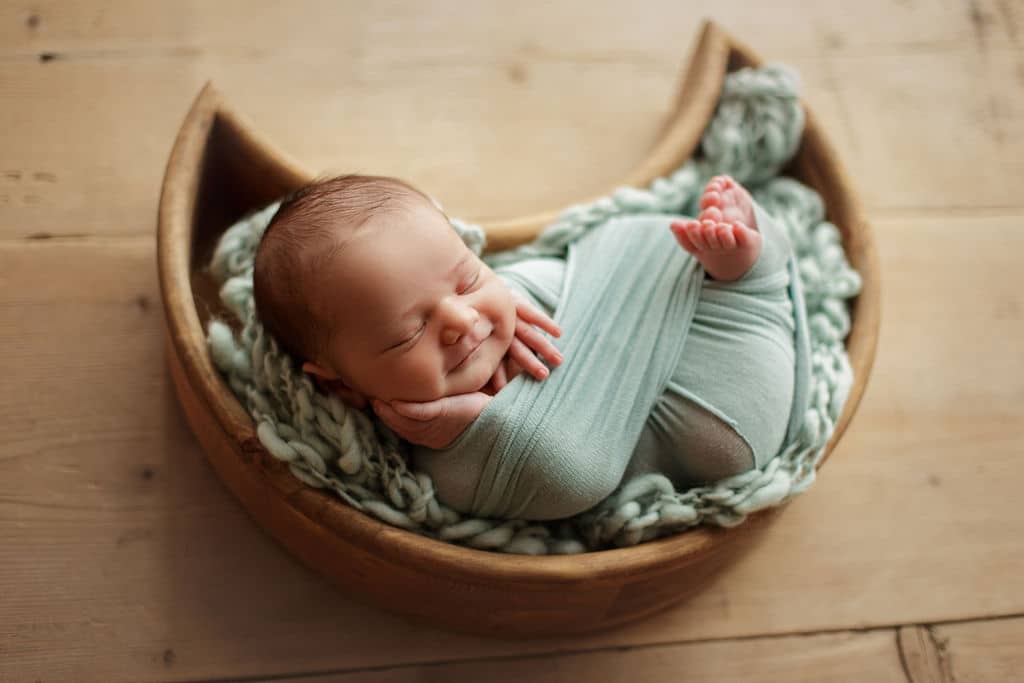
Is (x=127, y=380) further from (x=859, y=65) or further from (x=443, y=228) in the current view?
(x=859, y=65)

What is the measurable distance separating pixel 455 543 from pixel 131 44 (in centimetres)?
83

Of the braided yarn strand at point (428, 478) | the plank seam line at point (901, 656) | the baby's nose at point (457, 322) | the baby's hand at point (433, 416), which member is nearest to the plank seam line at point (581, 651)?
the plank seam line at point (901, 656)

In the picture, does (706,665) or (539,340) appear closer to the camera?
(539,340)

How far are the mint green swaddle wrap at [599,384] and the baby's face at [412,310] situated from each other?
0.06 m

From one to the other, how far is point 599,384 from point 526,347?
76 mm

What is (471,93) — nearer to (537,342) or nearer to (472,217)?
(472,217)

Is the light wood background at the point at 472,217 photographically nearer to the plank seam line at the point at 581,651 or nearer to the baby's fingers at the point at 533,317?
the plank seam line at the point at 581,651

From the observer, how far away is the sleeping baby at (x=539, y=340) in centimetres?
80

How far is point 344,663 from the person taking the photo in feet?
3.18

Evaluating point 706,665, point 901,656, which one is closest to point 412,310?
point 706,665

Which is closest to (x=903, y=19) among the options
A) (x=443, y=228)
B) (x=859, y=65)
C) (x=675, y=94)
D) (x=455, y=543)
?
(x=859, y=65)

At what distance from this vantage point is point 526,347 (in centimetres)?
88

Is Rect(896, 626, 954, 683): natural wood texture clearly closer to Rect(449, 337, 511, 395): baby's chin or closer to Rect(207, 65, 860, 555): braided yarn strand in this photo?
Rect(207, 65, 860, 555): braided yarn strand

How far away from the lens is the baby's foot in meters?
0.89
